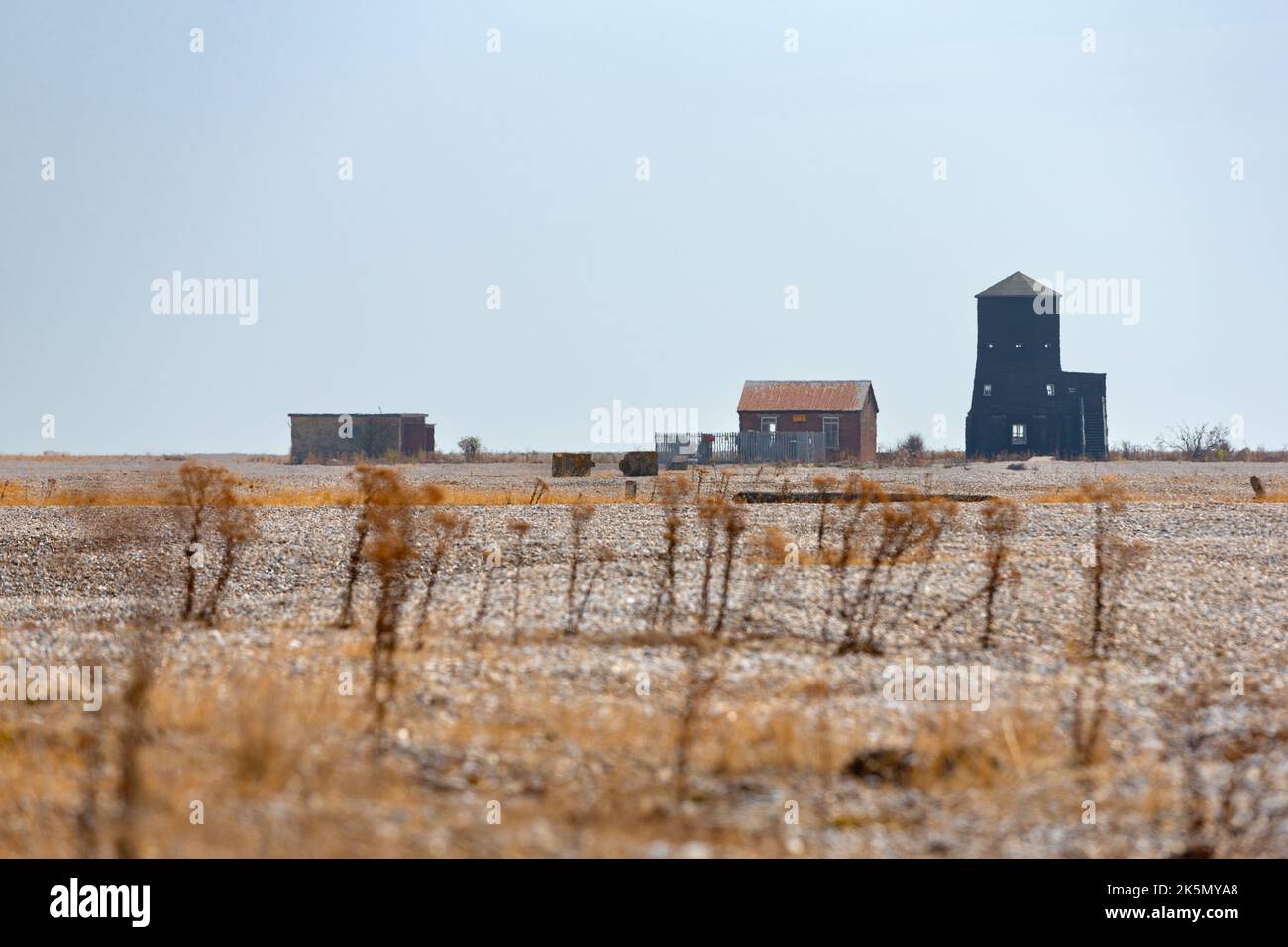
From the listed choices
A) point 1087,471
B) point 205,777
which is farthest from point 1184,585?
point 1087,471

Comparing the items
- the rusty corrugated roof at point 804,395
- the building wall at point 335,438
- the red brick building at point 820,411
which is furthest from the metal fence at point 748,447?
the building wall at point 335,438

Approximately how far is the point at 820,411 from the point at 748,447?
17.7 feet

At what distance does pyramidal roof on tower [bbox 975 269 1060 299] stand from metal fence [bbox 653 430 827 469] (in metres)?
13.6

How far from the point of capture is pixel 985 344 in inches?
2844

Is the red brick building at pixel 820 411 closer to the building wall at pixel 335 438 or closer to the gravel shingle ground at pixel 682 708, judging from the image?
the building wall at pixel 335 438

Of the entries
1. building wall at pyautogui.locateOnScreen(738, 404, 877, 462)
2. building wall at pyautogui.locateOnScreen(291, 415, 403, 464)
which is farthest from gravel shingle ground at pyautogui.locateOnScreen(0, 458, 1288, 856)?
building wall at pyautogui.locateOnScreen(291, 415, 403, 464)

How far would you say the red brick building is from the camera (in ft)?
228

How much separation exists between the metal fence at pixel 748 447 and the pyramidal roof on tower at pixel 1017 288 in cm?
1363

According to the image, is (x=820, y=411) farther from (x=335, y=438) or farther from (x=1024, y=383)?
(x=335, y=438)

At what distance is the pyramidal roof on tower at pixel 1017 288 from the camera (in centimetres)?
7212

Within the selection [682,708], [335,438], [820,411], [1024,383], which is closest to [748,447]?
[820,411]

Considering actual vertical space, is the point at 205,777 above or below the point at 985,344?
below
